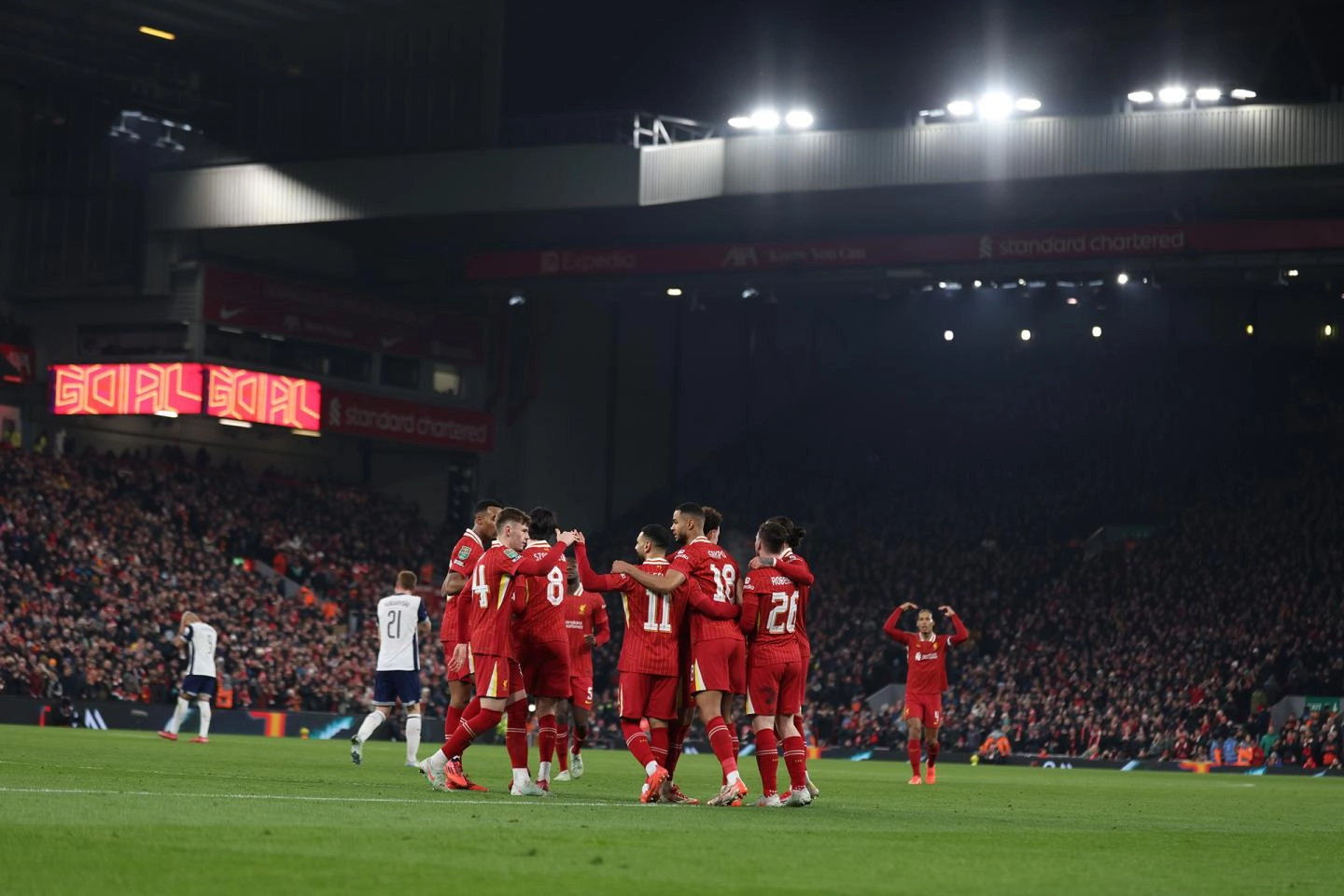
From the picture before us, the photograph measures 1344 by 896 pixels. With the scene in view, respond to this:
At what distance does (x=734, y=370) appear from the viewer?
67.2m

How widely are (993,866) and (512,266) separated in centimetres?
4456

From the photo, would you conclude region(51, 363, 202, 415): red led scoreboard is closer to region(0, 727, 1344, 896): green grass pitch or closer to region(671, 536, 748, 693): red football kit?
region(0, 727, 1344, 896): green grass pitch

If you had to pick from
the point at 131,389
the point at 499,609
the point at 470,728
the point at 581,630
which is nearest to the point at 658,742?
the point at 470,728

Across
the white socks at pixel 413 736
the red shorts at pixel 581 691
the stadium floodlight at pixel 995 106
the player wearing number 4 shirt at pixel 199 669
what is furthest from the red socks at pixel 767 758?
the stadium floodlight at pixel 995 106

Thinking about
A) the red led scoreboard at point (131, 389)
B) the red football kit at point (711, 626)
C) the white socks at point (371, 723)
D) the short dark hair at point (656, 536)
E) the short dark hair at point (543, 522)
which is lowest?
the white socks at point (371, 723)

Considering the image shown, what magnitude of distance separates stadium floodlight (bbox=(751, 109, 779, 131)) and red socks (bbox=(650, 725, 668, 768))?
3024cm

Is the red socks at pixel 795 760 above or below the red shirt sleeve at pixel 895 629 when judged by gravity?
below

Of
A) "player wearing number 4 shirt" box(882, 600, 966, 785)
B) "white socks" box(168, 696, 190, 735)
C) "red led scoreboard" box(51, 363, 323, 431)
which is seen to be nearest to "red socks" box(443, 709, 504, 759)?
"player wearing number 4 shirt" box(882, 600, 966, 785)

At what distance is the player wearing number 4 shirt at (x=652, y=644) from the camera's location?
48.9 feet

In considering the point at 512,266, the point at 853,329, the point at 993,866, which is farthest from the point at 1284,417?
the point at 993,866

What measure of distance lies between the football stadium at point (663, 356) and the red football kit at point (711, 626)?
10.9 metres

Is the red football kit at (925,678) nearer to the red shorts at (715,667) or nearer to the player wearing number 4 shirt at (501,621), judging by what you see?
the red shorts at (715,667)

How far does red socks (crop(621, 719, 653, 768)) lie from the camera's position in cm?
1498

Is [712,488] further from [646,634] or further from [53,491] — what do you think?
[646,634]
